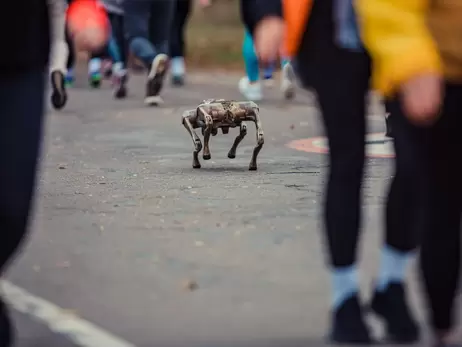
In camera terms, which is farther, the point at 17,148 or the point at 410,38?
the point at 17,148

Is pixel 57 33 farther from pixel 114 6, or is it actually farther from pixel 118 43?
pixel 118 43

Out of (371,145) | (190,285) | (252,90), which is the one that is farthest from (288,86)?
(190,285)

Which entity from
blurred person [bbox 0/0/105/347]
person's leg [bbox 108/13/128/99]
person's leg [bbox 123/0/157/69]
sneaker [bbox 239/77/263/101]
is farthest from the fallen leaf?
sneaker [bbox 239/77/263/101]

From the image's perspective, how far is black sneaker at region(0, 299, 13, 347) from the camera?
4.48 meters

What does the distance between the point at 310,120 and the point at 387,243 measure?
9.19 metres

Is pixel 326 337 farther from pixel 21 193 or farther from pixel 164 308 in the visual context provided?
pixel 21 193

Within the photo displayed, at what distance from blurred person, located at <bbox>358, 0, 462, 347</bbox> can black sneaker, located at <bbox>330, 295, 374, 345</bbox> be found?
26 centimetres

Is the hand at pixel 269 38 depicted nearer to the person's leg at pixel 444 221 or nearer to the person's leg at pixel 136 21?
the person's leg at pixel 444 221

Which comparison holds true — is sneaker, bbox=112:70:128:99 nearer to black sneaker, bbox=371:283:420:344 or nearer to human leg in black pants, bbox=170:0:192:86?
human leg in black pants, bbox=170:0:192:86

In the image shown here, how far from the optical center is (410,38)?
3930mm

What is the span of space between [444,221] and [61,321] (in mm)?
1512

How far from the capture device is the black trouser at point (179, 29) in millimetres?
18391

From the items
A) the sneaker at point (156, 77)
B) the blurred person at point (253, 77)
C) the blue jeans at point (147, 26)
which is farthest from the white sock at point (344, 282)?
the blurred person at point (253, 77)

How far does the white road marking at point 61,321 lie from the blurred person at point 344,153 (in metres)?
0.75
